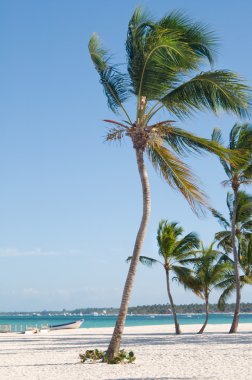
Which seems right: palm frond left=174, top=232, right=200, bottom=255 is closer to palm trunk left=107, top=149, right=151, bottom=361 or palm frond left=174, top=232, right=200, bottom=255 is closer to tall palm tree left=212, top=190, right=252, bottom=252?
tall palm tree left=212, top=190, right=252, bottom=252

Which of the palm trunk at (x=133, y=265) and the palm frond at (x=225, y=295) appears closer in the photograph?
the palm trunk at (x=133, y=265)

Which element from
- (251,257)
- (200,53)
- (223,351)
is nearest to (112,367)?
(223,351)

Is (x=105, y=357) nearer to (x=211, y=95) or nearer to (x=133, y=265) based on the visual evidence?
(x=133, y=265)

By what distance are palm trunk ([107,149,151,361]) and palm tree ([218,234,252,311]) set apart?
16.1m

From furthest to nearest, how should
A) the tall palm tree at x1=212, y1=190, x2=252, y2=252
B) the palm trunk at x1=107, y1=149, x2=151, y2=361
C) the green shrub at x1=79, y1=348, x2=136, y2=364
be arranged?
the tall palm tree at x1=212, y1=190, x2=252, y2=252
the palm trunk at x1=107, y1=149, x2=151, y2=361
the green shrub at x1=79, y1=348, x2=136, y2=364

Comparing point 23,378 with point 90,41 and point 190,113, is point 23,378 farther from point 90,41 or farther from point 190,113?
point 90,41

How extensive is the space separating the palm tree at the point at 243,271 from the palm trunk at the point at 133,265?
52.9ft

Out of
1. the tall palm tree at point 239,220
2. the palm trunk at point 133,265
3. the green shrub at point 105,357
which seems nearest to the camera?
the green shrub at point 105,357

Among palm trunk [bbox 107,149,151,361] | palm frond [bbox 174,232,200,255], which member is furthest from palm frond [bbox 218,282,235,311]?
palm trunk [bbox 107,149,151,361]

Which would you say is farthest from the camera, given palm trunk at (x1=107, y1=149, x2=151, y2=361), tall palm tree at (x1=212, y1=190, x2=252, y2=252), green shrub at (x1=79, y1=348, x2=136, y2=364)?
tall palm tree at (x1=212, y1=190, x2=252, y2=252)

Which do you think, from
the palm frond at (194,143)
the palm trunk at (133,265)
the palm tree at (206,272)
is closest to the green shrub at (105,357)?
the palm trunk at (133,265)

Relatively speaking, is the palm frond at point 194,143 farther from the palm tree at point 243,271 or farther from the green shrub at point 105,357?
the palm tree at point 243,271

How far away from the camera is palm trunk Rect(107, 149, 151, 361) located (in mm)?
12789

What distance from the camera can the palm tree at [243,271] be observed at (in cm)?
2872
